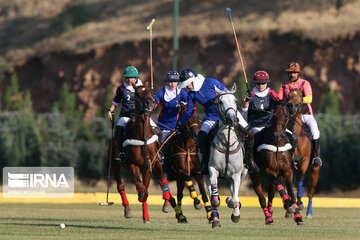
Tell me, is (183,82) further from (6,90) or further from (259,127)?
(6,90)

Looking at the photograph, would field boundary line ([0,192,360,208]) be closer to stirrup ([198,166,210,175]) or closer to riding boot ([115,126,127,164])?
riding boot ([115,126,127,164])

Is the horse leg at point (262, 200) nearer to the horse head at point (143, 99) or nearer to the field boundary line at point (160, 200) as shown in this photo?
the horse head at point (143, 99)

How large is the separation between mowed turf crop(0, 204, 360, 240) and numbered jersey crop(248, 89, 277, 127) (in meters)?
1.85

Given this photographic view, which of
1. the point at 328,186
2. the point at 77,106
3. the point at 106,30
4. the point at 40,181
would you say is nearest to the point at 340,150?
the point at 328,186

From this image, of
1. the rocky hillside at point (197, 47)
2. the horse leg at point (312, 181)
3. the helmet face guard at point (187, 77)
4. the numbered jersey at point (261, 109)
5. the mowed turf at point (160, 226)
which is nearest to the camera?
the mowed turf at point (160, 226)

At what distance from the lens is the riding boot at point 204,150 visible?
15.6m

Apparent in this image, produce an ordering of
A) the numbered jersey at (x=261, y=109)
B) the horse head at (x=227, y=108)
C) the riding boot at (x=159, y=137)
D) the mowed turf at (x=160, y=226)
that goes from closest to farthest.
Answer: the mowed turf at (x=160, y=226), the horse head at (x=227, y=108), the riding boot at (x=159, y=137), the numbered jersey at (x=261, y=109)

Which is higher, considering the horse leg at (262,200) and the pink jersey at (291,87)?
the pink jersey at (291,87)

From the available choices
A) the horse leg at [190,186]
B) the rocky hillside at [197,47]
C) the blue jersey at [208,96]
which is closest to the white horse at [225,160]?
the blue jersey at [208,96]

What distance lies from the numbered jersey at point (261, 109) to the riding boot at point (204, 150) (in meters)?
1.62

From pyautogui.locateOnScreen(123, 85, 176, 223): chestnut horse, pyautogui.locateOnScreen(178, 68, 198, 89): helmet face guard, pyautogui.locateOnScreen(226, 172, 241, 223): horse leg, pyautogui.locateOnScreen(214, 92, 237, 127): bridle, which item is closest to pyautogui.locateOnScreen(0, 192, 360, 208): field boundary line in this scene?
pyautogui.locateOnScreen(123, 85, 176, 223): chestnut horse

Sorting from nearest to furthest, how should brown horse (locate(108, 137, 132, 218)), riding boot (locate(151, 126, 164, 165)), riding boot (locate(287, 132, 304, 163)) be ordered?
riding boot (locate(151, 126, 164, 165)) → riding boot (locate(287, 132, 304, 163)) → brown horse (locate(108, 137, 132, 218))

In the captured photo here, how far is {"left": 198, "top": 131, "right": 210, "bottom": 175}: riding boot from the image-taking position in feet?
51.1

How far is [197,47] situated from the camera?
5128 cm
